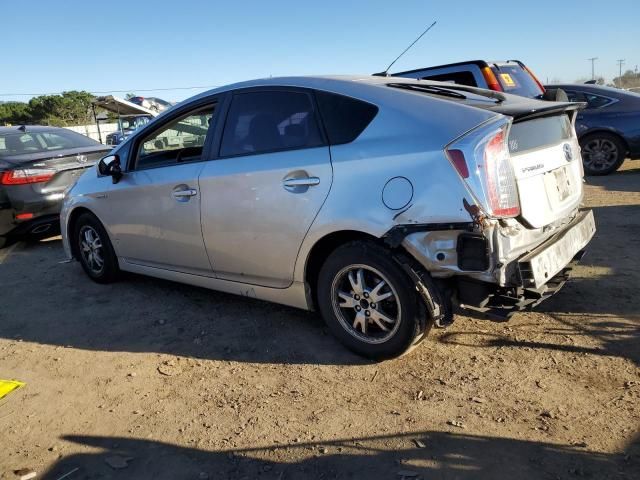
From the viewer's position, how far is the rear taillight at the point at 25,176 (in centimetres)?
633

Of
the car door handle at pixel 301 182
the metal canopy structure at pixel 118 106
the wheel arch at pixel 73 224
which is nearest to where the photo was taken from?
the car door handle at pixel 301 182

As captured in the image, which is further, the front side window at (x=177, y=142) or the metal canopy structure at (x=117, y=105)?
the metal canopy structure at (x=117, y=105)

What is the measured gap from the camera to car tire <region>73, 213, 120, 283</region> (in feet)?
16.4

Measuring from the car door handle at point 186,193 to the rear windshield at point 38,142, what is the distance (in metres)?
3.92

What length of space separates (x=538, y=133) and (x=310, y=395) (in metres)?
2.10

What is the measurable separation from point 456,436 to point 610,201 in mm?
5827

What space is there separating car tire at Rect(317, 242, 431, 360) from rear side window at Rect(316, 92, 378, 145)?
67 cm

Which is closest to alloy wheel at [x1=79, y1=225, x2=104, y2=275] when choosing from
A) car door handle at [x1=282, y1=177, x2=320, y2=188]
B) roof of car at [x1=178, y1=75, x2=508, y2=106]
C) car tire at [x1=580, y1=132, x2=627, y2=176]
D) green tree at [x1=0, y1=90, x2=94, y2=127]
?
roof of car at [x1=178, y1=75, x2=508, y2=106]

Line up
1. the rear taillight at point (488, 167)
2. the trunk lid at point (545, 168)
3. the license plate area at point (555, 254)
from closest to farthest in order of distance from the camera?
the rear taillight at point (488, 167)
the license plate area at point (555, 254)
the trunk lid at point (545, 168)

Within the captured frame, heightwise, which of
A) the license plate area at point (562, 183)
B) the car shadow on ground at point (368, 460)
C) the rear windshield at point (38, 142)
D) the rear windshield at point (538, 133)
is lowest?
the car shadow on ground at point (368, 460)

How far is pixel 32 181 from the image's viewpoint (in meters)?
6.41

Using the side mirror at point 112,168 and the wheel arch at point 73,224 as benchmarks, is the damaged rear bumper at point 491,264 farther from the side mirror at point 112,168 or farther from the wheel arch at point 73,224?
the wheel arch at point 73,224

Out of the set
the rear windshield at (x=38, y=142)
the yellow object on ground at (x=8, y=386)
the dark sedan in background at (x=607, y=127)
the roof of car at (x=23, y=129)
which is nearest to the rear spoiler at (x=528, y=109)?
the yellow object on ground at (x=8, y=386)

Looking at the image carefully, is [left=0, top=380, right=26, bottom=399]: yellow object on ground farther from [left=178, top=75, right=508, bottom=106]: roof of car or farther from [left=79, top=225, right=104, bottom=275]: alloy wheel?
[left=178, top=75, right=508, bottom=106]: roof of car
